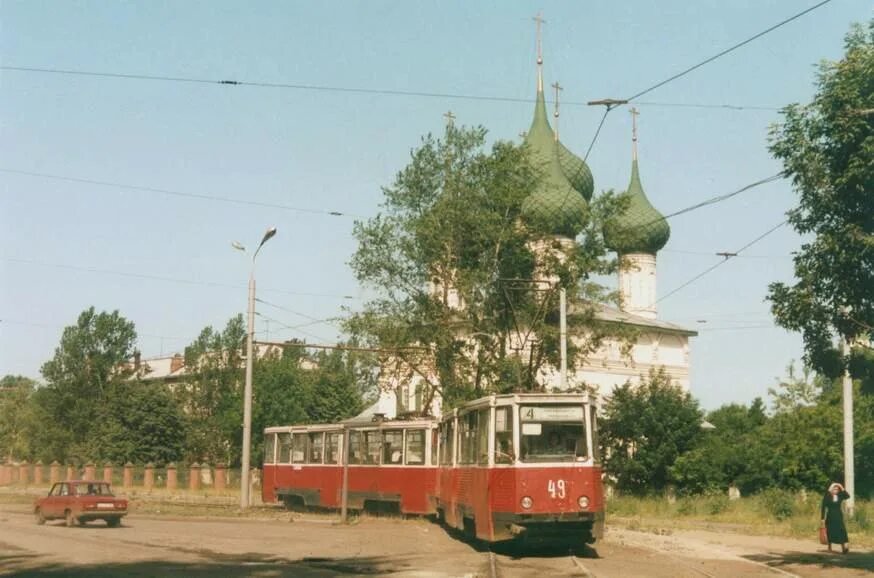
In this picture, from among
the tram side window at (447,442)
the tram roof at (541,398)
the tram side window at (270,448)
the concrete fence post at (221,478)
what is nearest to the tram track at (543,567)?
the tram roof at (541,398)

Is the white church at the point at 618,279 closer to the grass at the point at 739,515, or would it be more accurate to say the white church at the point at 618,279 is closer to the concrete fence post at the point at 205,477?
the grass at the point at 739,515

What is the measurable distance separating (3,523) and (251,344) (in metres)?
10.6

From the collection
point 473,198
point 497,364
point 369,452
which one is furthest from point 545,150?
point 369,452

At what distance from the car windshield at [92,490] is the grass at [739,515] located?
14163mm

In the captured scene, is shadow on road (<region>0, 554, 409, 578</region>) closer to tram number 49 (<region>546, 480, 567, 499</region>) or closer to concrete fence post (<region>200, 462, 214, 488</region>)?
tram number 49 (<region>546, 480, 567, 499</region>)

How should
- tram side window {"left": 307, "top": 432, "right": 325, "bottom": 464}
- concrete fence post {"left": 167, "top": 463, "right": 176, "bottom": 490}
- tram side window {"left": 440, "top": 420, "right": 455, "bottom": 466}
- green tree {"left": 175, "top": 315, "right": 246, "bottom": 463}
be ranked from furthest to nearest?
1. green tree {"left": 175, "top": 315, "right": 246, "bottom": 463}
2. concrete fence post {"left": 167, "top": 463, "right": 176, "bottom": 490}
3. tram side window {"left": 307, "top": 432, "right": 325, "bottom": 464}
4. tram side window {"left": 440, "top": 420, "right": 455, "bottom": 466}

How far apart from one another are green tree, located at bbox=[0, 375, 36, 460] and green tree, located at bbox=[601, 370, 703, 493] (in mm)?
65281

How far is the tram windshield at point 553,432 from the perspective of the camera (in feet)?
65.0

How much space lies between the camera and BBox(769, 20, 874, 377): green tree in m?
17.9

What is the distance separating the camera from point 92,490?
29.8 m

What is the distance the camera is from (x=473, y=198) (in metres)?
45.2

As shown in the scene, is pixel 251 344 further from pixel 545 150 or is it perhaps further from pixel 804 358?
pixel 545 150

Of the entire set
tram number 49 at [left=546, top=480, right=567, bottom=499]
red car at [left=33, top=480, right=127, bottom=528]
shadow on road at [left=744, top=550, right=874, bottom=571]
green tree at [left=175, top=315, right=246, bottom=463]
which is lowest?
shadow on road at [left=744, top=550, right=874, bottom=571]

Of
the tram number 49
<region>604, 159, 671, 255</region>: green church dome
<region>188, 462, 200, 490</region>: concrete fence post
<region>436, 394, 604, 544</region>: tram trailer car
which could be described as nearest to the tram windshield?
<region>436, 394, 604, 544</region>: tram trailer car
